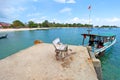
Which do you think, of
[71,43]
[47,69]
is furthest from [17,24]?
[47,69]

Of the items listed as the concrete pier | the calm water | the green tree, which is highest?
the green tree

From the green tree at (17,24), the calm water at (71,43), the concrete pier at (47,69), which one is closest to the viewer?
the concrete pier at (47,69)

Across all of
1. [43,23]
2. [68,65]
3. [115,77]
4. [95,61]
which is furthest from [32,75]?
[43,23]

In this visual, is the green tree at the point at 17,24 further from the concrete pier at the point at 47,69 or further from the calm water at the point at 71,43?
the concrete pier at the point at 47,69

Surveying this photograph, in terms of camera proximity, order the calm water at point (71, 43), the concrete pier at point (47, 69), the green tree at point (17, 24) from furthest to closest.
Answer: the green tree at point (17, 24) → the calm water at point (71, 43) → the concrete pier at point (47, 69)

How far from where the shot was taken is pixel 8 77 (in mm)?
5039

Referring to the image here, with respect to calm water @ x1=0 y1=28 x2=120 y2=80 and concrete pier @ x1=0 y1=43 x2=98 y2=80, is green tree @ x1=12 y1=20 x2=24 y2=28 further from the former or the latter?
concrete pier @ x1=0 y1=43 x2=98 y2=80

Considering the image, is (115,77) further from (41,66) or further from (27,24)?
(27,24)

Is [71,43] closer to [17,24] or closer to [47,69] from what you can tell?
[47,69]

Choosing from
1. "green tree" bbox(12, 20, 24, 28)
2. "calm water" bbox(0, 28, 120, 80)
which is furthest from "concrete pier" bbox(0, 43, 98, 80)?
"green tree" bbox(12, 20, 24, 28)

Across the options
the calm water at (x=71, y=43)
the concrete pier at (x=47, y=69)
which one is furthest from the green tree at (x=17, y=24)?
the concrete pier at (x=47, y=69)

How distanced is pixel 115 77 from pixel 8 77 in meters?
8.70

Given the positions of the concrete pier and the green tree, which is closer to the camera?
the concrete pier

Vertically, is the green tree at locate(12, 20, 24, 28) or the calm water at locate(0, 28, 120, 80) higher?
the green tree at locate(12, 20, 24, 28)
